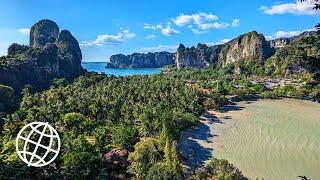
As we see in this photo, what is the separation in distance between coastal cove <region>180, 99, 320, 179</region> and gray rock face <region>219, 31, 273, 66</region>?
81.0 m

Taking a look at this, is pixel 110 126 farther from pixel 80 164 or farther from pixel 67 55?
pixel 67 55

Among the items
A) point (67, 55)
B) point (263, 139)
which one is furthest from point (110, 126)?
point (67, 55)

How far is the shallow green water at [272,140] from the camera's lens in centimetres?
5212

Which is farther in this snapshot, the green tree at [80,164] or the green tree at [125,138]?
the green tree at [125,138]

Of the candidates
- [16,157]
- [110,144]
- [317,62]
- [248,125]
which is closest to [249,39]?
[248,125]

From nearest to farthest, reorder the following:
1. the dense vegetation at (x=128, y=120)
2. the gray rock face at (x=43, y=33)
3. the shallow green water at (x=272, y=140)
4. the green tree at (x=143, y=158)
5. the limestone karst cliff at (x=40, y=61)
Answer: the dense vegetation at (x=128, y=120), the green tree at (x=143, y=158), the shallow green water at (x=272, y=140), the limestone karst cliff at (x=40, y=61), the gray rock face at (x=43, y=33)

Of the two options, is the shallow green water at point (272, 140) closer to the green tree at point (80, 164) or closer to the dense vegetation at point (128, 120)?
the dense vegetation at point (128, 120)

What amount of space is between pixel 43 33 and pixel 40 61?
54.0 m

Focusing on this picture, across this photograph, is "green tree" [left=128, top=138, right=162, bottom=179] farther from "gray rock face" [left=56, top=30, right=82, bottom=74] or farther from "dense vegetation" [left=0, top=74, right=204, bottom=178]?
"gray rock face" [left=56, top=30, right=82, bottom=74]

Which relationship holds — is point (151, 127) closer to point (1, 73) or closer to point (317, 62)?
point (317, 62)

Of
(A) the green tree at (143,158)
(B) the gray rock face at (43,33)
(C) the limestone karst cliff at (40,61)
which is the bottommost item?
(A) the green tree at (143,158)

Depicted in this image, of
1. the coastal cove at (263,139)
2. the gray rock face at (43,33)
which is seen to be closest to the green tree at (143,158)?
the coastal cove at (263,139)

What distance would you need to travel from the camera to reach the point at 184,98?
8481cm

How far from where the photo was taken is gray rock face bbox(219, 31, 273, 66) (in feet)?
579
